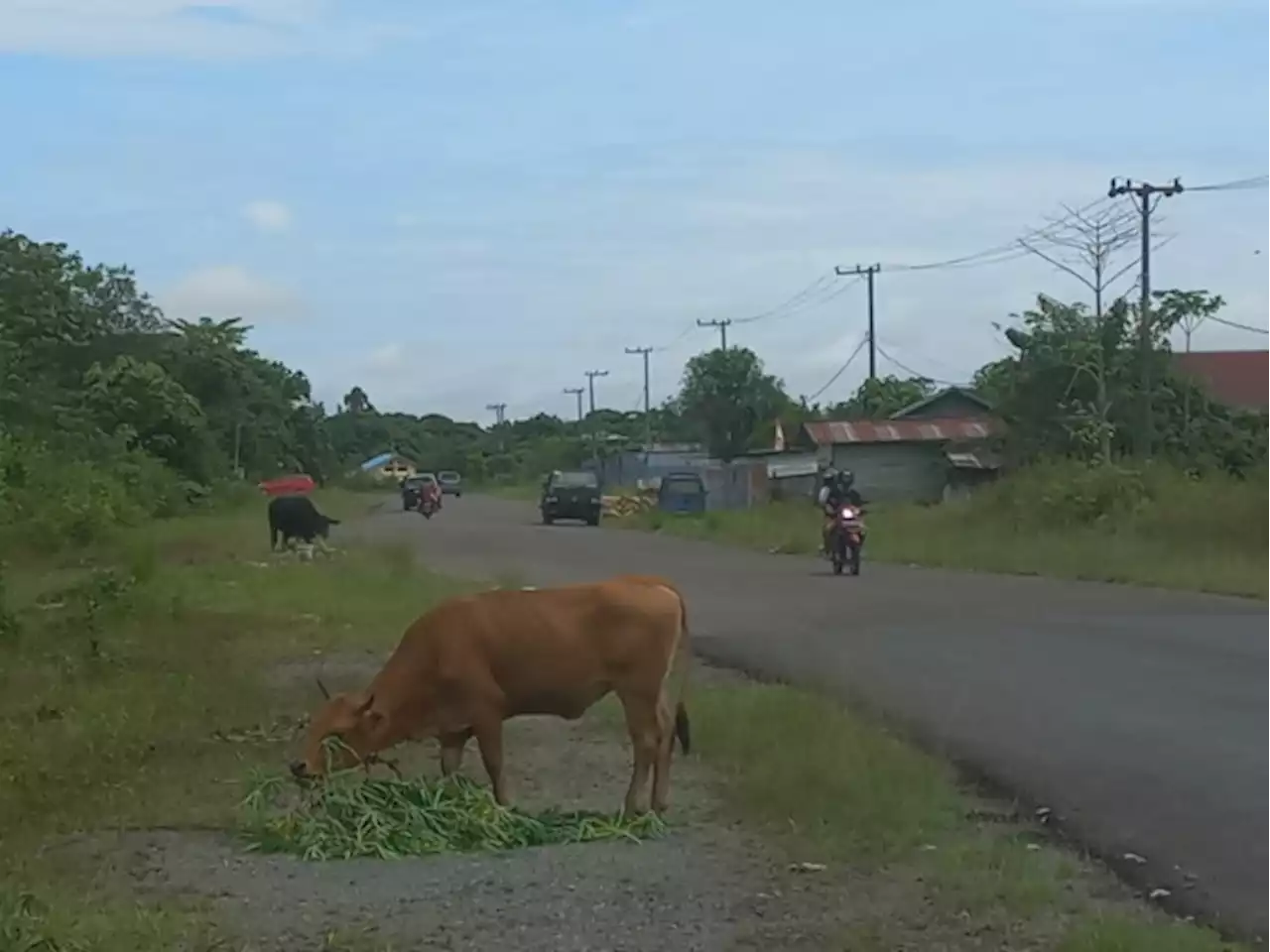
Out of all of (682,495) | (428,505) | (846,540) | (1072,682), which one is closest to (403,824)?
(1072,682)

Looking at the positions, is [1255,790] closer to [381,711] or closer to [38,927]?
[381,711]

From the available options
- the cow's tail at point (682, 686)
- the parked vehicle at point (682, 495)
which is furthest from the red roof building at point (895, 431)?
the cow's tail at point (682, 686)

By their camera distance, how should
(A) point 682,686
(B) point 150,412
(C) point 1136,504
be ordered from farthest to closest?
1. (B) point 150,412
2. (C) point 1136,504
3. (A) point 682,686

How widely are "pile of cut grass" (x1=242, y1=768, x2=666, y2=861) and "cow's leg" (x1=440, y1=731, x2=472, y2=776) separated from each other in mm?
227

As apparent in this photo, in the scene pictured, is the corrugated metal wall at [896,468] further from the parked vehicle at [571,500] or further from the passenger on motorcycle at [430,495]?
the passenger on motorcycle at [430,495]

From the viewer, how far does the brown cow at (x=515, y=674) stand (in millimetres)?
9078

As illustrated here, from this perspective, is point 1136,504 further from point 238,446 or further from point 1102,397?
point 238,446

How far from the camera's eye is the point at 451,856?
849 cm

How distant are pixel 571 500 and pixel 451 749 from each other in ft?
153

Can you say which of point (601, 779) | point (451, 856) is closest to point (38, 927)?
point (451, 856)

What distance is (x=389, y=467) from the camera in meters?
129

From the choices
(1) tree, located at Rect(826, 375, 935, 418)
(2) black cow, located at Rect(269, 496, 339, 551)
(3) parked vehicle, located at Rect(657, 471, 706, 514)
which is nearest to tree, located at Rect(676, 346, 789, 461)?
(1) tree, located at Rect(826, 375, 935, 418)

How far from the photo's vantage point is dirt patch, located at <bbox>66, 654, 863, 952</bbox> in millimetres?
6910

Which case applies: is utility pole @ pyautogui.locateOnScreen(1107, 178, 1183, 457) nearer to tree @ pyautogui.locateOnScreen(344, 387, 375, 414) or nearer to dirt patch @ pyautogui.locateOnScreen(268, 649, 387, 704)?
dirt patch @ pyautogui.locateOnScreen(268, 649, 387, 704)
